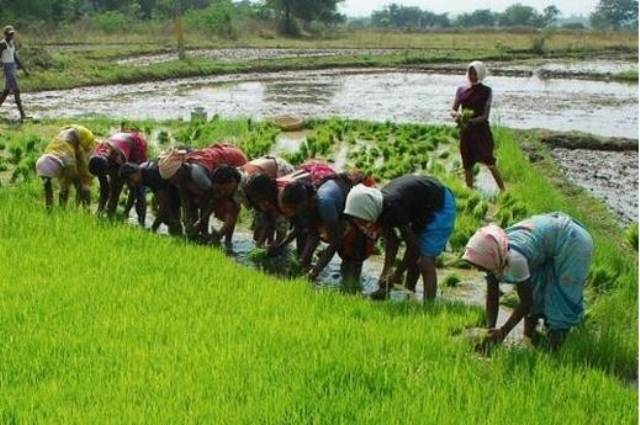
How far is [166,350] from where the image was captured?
412 centimetres

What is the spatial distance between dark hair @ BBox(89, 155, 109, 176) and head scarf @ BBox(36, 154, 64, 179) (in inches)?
17.0

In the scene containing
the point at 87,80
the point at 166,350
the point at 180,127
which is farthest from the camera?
the point at 87,80

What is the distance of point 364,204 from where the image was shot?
196 inches

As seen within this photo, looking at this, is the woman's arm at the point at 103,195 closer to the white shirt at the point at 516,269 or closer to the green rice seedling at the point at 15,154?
the green rice seedling at the point at 15,154

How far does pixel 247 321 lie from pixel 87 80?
18883 mm

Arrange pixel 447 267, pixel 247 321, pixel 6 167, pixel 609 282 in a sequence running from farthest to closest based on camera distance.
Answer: pixel 6 167
pixel 447 267
pixel 609 282
pixel 247 321

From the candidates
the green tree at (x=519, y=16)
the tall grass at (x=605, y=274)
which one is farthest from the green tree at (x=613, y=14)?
the tall grass at (x=605, y=274)

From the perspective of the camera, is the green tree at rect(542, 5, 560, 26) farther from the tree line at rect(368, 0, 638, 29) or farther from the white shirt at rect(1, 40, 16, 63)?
the white shirt at rect(1, 40, 16, 63)

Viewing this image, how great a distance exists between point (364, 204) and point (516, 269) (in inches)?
46.7

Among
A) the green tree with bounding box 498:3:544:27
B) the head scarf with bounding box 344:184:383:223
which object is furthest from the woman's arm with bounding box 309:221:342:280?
the green tree with bounding box 498:3:544:27

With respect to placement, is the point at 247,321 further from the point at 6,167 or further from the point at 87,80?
the point at 87,80

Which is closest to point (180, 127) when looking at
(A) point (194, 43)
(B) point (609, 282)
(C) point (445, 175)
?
(C) point (445, 175)

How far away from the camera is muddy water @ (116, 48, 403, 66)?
28.5 meters

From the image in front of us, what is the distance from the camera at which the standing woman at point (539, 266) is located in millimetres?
4148
